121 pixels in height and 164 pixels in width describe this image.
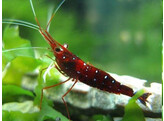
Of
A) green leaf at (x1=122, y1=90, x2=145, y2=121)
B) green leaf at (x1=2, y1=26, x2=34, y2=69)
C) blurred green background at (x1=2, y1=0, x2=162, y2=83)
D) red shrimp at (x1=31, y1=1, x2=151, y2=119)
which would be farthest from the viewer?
blurred green background at (x1=2, y1=0, x2=162, y2=83)

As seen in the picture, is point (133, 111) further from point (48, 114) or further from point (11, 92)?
point (11, 92)

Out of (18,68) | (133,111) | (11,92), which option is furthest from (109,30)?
(133,111)

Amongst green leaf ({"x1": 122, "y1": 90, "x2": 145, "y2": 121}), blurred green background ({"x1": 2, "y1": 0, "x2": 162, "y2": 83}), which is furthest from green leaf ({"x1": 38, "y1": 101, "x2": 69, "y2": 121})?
blurred green background ({"x1": 2, "y1": 0, "x2": 162, "y2": 83})

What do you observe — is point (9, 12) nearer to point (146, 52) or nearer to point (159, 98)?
point (146, 52)

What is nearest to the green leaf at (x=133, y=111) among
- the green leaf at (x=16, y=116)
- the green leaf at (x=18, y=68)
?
the green leaf at (x=16, y=116)

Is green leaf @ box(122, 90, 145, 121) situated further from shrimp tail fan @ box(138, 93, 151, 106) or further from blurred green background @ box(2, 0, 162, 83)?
blurred green background @ box(2, 0, 162, 83)

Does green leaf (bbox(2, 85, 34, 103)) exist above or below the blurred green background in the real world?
below
